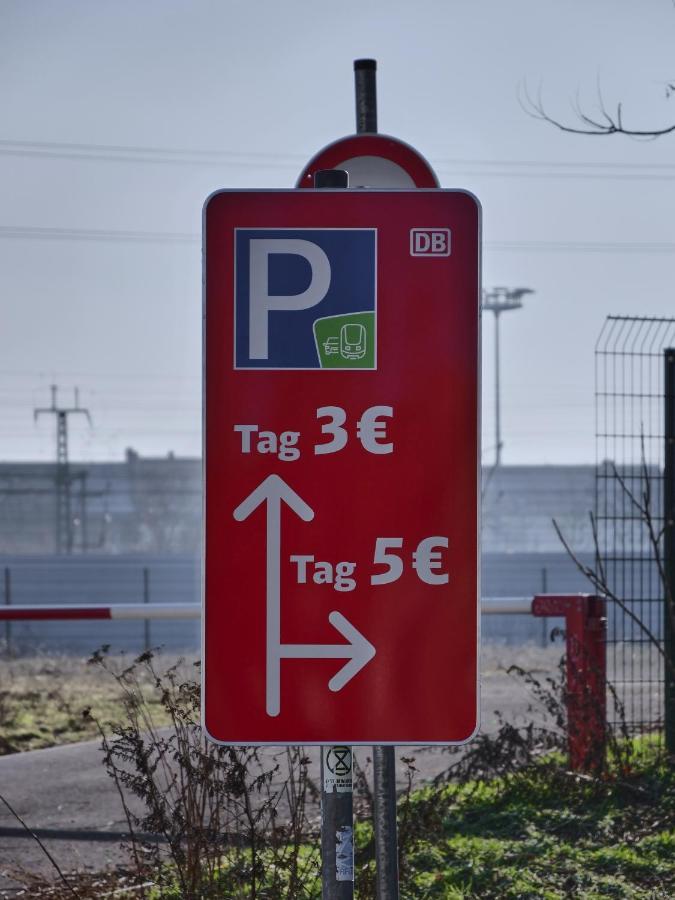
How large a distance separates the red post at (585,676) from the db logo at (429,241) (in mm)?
4454

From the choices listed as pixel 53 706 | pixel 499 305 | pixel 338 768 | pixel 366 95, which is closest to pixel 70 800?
pixel 53 706

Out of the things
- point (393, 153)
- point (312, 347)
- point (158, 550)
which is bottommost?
point (158, 550)

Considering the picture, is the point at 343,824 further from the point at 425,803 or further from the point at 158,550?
the point at 158,550

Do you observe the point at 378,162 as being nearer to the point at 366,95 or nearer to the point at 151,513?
the point at 366,95

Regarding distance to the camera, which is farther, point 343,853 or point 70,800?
point 70,800

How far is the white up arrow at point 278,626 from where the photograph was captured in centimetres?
254

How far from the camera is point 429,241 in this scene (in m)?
2.60

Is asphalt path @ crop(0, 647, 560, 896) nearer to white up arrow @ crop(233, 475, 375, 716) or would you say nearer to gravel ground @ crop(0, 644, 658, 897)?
gravel ground @ crop(0, 644, 658, 897)

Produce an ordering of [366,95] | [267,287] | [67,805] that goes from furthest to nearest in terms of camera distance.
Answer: [67,805]
[366,95]
[267,287]

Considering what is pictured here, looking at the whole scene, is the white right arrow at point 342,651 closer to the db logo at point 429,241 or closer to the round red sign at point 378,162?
the db logo at point 429,241

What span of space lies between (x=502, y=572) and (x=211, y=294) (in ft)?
151

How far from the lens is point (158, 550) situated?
261 feet

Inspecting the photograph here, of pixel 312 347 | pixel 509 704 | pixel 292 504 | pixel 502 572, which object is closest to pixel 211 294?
pixel 312 347

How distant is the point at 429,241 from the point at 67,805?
5.32 m
